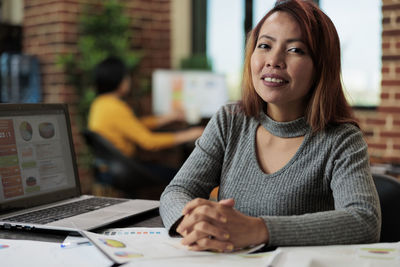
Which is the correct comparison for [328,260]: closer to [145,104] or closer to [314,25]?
[314,25]

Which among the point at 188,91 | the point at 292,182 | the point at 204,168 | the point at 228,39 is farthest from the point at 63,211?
the point at 228,39

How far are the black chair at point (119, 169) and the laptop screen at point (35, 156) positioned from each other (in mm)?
1569

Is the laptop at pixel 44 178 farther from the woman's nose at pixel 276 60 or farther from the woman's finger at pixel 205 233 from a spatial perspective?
the woman's nose at pixel 276 60

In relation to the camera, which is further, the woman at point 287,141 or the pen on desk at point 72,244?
the woman at point 287,141

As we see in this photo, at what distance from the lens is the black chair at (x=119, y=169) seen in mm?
2961

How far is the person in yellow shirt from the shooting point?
347 cm

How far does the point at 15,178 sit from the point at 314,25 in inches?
33.0

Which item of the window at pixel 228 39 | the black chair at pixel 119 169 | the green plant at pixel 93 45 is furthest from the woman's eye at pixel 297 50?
the window at pixel 228 39

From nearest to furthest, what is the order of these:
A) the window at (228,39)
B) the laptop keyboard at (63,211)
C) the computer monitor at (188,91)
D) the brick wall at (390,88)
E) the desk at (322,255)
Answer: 1. the desk at (322,255)
2. the laptop keyboard at (63,211)
3. the brick wall at (390,88)
4. the computer monitor at (188,91)
5. the window at (228,39)

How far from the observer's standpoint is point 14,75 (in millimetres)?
3980

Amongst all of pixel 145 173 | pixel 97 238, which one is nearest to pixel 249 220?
pixel 97 238

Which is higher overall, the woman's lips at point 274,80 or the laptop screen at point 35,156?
the woman's lips at point 274,80

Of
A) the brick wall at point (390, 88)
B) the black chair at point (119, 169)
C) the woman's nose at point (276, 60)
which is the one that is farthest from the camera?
the black chair at point (119, 169)

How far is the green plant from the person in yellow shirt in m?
0.38
